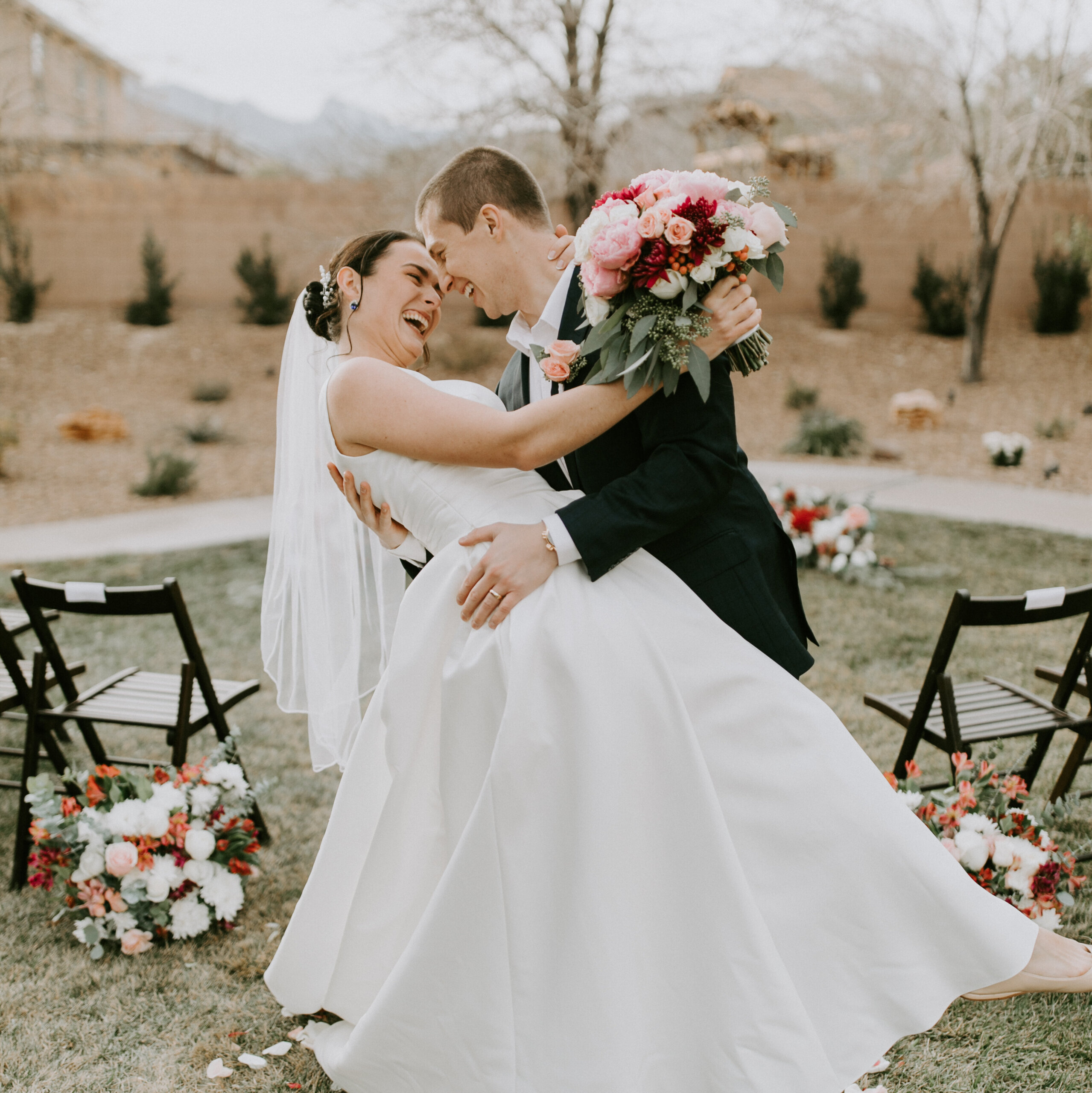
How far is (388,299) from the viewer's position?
2602mm

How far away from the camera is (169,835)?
3.15 metres

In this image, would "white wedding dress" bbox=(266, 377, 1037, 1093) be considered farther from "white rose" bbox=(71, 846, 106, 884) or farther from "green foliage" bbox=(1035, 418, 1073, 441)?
"green foliage" bbox=(1035, 418, 1073, 441)

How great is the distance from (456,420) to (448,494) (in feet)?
0.83

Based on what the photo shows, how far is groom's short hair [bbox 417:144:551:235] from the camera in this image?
8.11 ft

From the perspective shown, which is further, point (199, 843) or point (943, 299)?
point (943, 299)

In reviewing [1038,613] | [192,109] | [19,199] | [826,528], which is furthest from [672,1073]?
[192,109]

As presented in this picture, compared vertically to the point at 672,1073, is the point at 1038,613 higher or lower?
higher

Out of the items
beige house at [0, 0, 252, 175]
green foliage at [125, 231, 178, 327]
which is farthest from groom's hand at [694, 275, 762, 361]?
green foliage at [125, 231, 178, 327]

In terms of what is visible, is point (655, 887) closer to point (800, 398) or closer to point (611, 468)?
point (611, 468)

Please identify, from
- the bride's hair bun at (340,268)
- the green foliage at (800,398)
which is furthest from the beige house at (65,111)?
the bride's hair bun at (340,268)

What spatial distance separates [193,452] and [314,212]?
806cm

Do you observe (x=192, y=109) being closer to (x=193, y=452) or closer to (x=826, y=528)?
(x=193, y=452)

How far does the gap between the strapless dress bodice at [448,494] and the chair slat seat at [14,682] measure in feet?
7.16

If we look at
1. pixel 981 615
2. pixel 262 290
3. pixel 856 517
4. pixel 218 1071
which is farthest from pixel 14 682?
pixel 262 290
